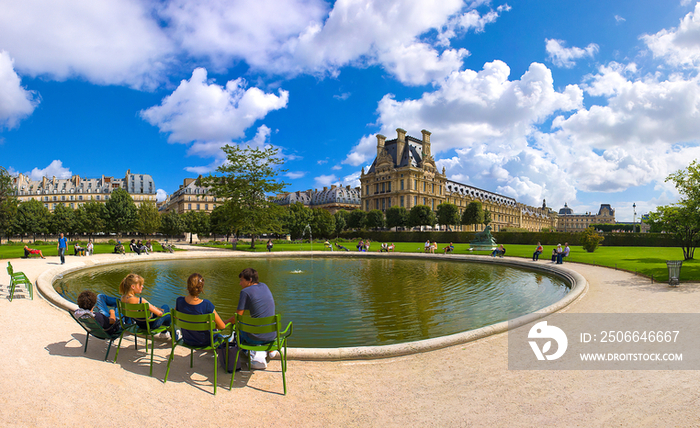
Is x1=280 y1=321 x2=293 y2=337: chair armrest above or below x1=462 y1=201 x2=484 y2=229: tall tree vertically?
below

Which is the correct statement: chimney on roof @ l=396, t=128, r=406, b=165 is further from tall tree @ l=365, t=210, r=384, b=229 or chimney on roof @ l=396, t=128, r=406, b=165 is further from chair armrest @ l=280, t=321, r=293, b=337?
chair armrest @ l=280, t=321, r=293, b=337

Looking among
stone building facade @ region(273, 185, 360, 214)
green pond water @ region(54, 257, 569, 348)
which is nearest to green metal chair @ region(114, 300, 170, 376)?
green pond water @ region(54, 257, 569, 348)

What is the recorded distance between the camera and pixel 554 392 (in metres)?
4.84

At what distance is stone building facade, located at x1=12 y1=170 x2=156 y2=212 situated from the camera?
92.3 metres

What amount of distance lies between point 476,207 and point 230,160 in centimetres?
6358

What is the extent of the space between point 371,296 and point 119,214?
64.6 m

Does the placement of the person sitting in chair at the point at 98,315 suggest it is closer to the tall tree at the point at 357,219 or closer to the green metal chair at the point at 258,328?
the green metal chair at the point at 258,328

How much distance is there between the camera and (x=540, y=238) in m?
49.5

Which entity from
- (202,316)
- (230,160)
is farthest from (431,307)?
(230,160)

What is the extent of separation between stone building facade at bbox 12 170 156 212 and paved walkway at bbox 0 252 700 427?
319 ft

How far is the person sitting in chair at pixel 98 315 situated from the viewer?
5.75 metres

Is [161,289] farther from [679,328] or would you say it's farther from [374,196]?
[374,196]

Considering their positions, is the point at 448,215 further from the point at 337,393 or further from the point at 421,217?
the point at 337,393

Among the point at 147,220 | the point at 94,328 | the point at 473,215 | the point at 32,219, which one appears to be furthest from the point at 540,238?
the point at 32,219
